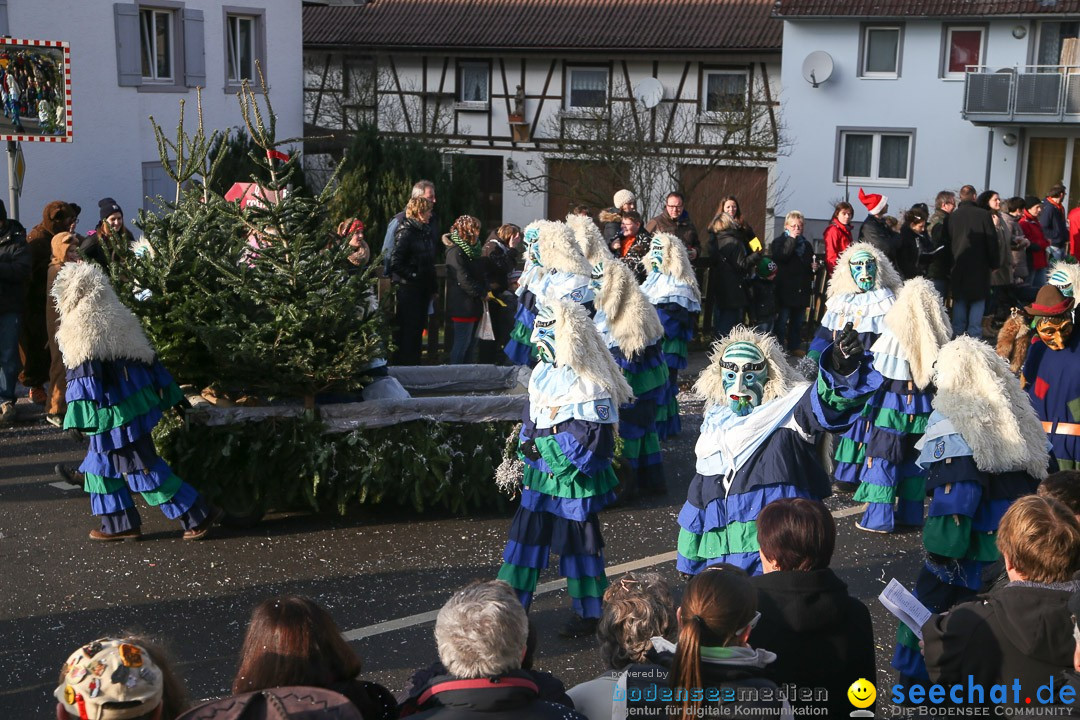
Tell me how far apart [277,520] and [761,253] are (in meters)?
8.21

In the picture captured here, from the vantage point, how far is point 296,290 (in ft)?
27.5

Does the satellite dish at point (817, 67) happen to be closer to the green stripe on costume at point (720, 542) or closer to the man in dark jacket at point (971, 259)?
the man in dark jacket at point (971, 259)

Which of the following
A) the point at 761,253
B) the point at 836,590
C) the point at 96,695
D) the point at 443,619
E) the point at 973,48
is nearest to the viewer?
the point at 96,695

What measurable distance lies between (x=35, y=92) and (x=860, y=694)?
11674 millimetres

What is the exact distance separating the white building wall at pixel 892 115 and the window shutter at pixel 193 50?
54.6 feet

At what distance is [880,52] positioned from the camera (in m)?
32.7

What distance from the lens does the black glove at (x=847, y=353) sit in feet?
18.0

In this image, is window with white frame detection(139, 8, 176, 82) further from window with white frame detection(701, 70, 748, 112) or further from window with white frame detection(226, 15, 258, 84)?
window with white frame detection(701, 70, 748, 112)

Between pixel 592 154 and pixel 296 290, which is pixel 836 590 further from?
pixel 592 154

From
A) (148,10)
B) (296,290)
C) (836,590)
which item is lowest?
(836,590)

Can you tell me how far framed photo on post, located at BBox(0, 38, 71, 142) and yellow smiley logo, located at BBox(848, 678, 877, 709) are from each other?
10.6m

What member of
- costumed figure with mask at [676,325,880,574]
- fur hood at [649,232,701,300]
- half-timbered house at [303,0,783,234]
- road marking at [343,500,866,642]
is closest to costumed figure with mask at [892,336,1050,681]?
costumed figure with mask at [676,325,880,574]

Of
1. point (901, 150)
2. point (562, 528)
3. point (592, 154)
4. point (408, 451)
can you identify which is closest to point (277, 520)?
point (408, 451)

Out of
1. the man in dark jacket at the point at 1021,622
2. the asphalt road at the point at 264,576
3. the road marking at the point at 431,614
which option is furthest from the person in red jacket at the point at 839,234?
the man in dark jacket at the point at 1021,622
